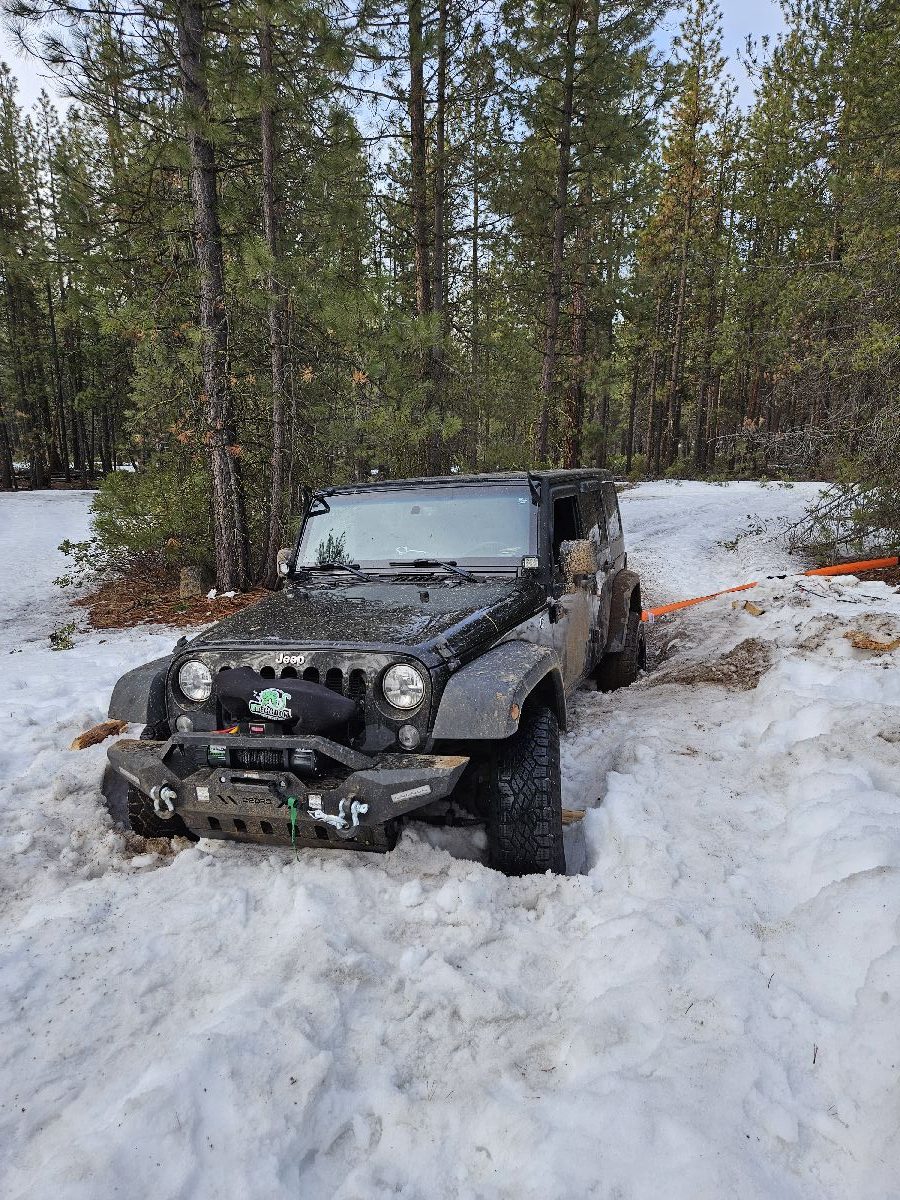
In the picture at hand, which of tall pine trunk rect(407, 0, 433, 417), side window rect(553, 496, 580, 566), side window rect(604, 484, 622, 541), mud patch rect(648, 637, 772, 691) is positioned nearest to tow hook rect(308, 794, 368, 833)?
side window rect(553, 496, 580, 566)

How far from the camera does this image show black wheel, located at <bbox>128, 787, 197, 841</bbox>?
133 inches

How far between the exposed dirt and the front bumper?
17.2 ft

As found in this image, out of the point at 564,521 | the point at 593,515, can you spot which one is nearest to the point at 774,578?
the point at 593,515

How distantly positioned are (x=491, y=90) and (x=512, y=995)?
14.5 meters

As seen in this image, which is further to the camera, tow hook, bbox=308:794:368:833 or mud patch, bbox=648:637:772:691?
mud patch, bbox=648:637:772:691

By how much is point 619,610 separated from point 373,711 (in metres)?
3.30

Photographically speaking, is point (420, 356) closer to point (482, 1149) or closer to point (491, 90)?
point (491, 90)

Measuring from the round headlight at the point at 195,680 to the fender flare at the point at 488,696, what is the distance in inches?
44.9

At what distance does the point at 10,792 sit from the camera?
3.88 metres

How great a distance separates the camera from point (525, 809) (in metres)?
2.95

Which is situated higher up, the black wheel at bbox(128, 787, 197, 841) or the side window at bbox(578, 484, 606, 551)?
the side window at bbox(578, 484, 606, 551)

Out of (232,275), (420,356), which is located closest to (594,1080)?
(232,275)

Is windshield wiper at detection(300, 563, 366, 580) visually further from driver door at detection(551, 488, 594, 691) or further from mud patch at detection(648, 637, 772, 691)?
mud patch at detection(648, 637, 772, 691)

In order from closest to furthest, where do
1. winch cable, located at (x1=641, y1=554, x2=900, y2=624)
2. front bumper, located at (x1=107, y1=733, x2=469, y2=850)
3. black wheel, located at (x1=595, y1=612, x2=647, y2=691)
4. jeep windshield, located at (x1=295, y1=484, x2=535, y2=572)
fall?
front bumper, located at (x1=107, y1=733, x2=469, y2=850), jeep windshield, located at (x1=295, y1=484, x2=535, y2=572), black wheel, located at (x1=595, y1=612, x2=647, y2=691), winch cable, located at (x1=641, y1=554, x2=900, y2=624)
